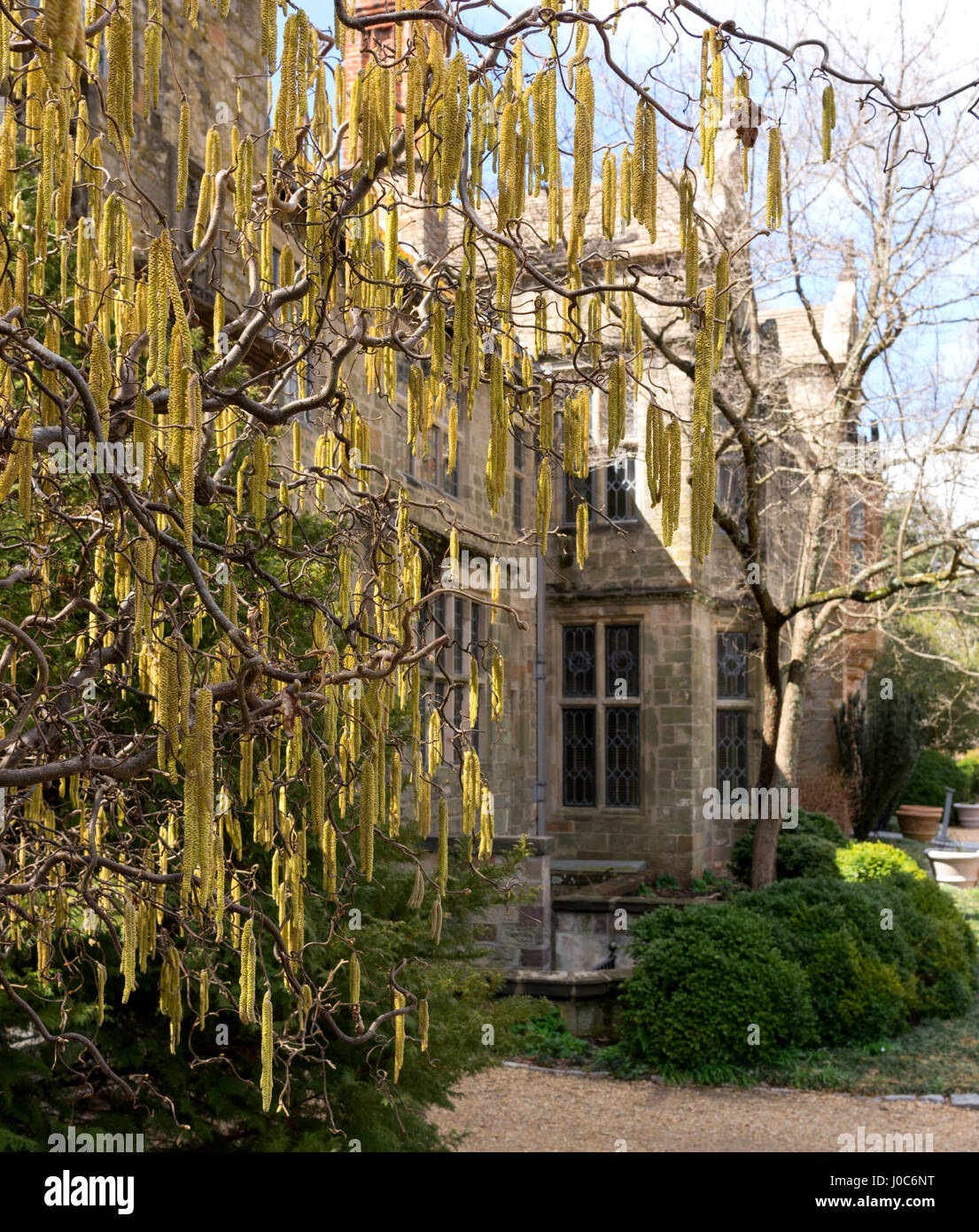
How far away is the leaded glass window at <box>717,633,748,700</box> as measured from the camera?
54.7ft

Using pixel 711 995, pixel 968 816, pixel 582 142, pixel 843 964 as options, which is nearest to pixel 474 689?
pixel 582 142

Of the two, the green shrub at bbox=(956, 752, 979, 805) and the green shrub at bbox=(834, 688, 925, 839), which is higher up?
the green shrub at bbox=(834, 688, 925, 839)

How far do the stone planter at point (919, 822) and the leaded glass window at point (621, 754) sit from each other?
10497mm

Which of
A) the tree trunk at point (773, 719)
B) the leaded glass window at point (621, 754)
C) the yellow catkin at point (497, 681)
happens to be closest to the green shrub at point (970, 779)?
the leaded glass window at point (621, 754)

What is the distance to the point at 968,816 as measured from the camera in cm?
2766

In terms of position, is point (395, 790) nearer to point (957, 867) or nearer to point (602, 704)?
point (602, 704)

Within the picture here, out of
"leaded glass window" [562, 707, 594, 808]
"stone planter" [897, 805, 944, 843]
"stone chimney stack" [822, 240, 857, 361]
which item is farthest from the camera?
"stone planter" [897, 805, 944, 843]

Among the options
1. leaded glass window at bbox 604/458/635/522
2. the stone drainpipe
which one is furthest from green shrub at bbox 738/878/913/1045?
leaded glass window at bbox 604/458/635/522

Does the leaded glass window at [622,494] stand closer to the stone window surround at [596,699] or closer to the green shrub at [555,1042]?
the stone window surround at [596,699]

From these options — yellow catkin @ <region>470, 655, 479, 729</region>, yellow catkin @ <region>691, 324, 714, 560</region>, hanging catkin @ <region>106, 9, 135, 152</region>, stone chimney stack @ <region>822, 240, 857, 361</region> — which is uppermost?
stone chimney stack @ <region>822, 240, 857, 361</region>

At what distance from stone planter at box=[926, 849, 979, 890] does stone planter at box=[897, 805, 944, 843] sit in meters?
3.94

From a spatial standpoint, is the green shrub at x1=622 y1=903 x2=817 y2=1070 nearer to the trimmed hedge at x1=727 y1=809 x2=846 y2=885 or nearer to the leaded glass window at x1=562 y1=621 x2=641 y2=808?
the trimmed hedge at x1=727 y1=809 x2=846 y2=885

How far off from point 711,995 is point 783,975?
65 centimetres

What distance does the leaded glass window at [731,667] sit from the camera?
16688mm
